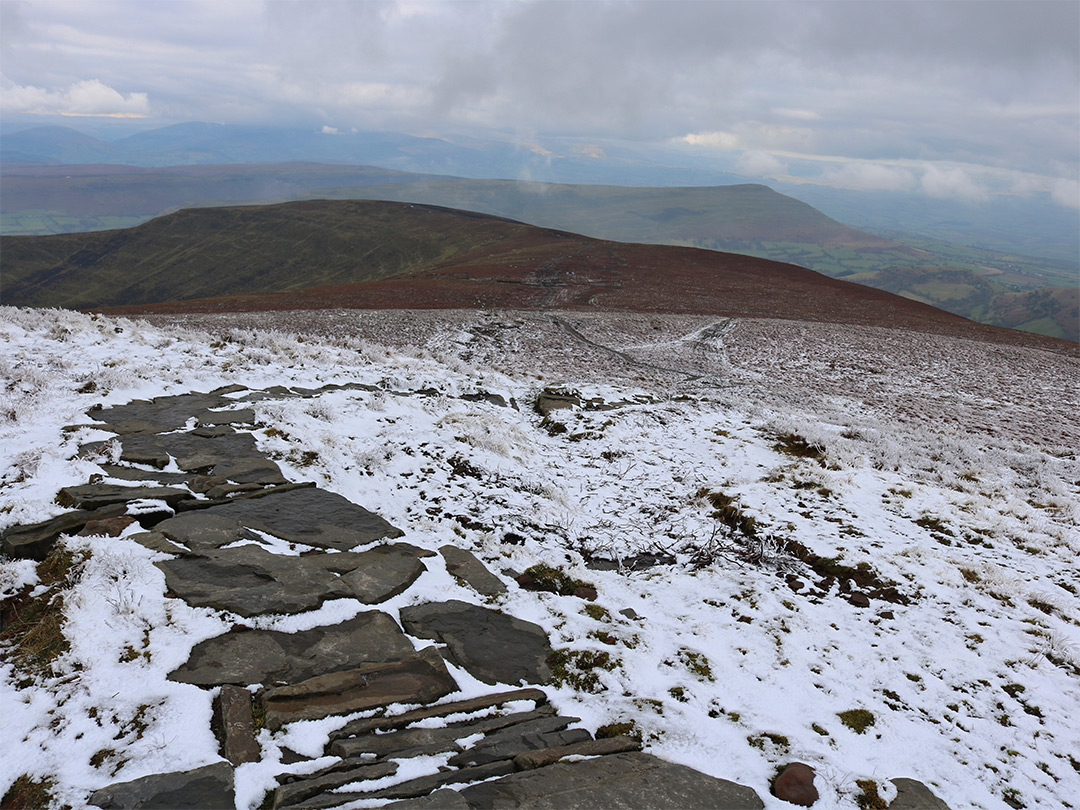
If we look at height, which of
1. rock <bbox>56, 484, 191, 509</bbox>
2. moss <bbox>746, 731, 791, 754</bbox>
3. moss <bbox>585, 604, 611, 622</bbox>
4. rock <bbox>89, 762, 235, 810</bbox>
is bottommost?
moss <bbox>585, 604, 611, 622</bbox>

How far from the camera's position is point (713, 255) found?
69.1 metres

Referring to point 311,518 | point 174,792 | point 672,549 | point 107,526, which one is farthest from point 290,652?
point 672,549

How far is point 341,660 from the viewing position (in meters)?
6.15

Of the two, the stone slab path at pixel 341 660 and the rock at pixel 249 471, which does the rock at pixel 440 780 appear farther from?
the rock at pixel 249 471

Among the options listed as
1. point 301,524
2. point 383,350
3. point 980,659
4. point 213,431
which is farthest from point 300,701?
point 383,350

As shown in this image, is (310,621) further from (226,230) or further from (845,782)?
(226,230)

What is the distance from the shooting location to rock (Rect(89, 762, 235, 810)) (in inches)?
164

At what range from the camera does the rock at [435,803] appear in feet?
14.3

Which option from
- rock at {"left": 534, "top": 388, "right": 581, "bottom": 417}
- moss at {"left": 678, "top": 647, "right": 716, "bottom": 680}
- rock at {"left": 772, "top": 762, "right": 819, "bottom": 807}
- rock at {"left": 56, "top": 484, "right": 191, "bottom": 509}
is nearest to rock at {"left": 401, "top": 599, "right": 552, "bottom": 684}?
moss at {"left": 678, "top": 647, "right": 716, "bottom": 680}

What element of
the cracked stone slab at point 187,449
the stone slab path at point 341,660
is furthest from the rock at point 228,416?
the stone slab path at point 341,660

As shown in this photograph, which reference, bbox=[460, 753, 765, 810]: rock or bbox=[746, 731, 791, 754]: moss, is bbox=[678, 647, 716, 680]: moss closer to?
bbox=[746, 731, 791, 754]: moss

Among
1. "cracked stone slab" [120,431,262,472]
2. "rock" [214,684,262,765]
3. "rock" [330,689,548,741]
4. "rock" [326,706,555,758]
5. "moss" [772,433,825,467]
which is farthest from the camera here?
"moss" [772,433,825,467]

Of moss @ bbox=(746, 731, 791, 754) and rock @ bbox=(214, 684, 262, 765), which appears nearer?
rock @ bbox=(214, 684, 262, 765)

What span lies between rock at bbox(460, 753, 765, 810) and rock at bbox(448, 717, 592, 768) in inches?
11.8
